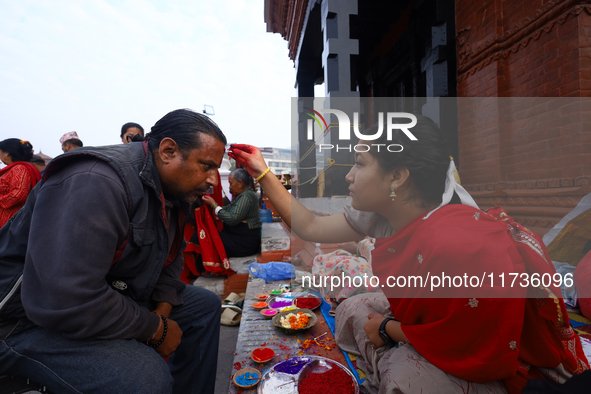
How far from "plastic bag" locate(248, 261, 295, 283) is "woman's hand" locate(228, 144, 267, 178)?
180 centimetres

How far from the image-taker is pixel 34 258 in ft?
3.59

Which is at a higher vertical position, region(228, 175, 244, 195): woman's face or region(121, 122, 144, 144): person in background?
region(121, 122, 144, 144): person in background

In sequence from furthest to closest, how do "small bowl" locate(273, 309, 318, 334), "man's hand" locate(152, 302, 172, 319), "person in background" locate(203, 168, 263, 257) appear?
"person in background" locate(203, 168, 263, 257), "small bowl" locate(273, 309, 318, 334), "man's hand" locate(152, 302, 172, 319)

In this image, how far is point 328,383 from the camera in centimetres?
152

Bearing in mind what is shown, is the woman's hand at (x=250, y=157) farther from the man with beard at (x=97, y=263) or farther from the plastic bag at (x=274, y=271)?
the plastic bag at (x=274, y=271)

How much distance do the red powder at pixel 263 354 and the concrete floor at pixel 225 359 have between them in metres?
0.30

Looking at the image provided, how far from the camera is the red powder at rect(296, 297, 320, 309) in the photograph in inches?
97.0

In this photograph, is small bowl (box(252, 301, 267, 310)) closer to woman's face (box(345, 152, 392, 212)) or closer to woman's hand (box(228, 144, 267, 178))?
woman's hand (box(228, 144, 267, 178))

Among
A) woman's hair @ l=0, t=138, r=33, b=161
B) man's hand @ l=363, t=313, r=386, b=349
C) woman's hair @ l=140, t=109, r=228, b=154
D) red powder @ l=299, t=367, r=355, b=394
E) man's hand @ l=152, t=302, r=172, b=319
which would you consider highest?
woman's hair @ l=0, t=138, r=33, b=161

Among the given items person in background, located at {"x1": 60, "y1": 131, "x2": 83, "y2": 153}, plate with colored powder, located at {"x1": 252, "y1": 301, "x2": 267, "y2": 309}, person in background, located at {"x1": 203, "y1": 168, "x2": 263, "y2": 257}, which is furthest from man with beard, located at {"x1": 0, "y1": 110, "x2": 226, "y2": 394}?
person in background, located at {"x1": 60, "y1": 131, "x2": 83, "y2": 153}

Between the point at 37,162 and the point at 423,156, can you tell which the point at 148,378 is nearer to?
the point at 423,156

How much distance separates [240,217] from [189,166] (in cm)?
258

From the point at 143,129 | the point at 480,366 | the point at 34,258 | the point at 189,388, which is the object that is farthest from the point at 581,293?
the point at 143,129

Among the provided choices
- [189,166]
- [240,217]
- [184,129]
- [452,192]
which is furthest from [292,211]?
[240,217]
